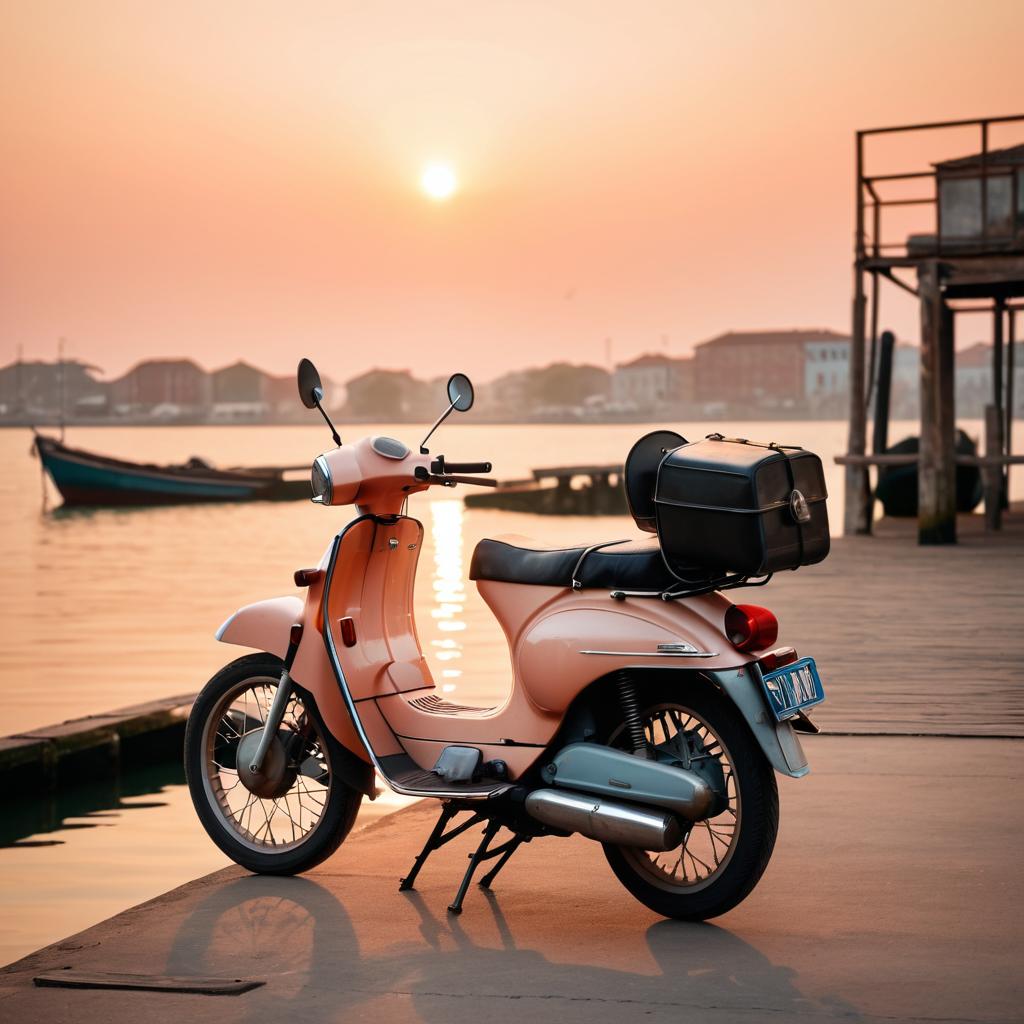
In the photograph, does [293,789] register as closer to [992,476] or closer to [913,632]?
[913,632]

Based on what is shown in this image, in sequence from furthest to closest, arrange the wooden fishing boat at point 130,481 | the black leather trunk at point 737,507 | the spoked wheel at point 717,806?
the wooden fishing boat at point 130,481
the spoked wheel at point 717,806
the black leather trunk at point 737,507

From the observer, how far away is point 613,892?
4434 millimetres

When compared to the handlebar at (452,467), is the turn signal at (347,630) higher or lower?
lower

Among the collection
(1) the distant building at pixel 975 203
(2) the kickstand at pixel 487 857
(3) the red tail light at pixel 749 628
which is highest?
(1) the distant building at pixel 975 203

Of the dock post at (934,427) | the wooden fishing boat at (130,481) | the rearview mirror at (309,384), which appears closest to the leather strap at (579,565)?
the rearview mirror at (309,384)

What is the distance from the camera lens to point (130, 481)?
59281 millimetres

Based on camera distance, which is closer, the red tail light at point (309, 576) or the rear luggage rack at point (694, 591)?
the rear luggage rack at point (694, 591)

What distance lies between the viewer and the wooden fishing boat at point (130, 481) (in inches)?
2308

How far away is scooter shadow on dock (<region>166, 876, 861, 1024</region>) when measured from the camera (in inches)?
138

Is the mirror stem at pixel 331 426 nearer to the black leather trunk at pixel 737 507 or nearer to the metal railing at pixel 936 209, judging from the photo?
the black leather trunk at pixel 737 507

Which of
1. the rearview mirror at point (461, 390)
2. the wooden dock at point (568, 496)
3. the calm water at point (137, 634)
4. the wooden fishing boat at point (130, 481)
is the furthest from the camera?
the wooden fishing boat at point (130, 481)

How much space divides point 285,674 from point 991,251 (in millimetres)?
12828

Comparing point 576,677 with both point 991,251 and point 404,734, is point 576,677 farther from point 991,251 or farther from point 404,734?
point 991,251

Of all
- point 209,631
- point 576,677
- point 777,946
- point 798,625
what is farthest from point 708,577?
point 209,631
